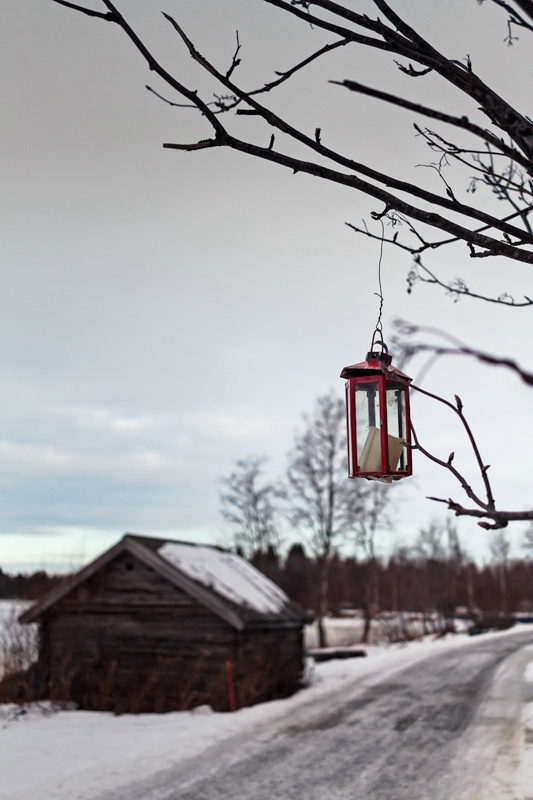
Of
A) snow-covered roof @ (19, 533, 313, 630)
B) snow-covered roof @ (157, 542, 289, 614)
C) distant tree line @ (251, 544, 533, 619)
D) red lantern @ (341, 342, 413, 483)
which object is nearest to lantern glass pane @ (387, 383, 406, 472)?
red lantern @ (341, 342, 413, 483)

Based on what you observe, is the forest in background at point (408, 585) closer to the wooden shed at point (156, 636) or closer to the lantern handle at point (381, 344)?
the wooden shed at point (156, 636)

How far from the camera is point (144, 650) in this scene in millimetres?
18406

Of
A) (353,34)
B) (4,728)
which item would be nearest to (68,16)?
(353,34)

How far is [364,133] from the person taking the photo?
454 cm

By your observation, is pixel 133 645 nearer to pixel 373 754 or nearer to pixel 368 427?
pixel 373 754

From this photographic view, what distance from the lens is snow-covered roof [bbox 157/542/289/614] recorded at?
61.1ft

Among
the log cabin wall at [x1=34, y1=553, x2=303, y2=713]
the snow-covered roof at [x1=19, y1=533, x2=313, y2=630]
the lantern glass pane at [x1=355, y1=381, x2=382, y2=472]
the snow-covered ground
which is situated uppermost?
the lantern glass pane at [x1=355, y1=381, x2=382, y2=472]

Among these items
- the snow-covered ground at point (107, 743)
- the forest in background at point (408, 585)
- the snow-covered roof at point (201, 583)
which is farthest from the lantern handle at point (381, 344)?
the forest in background at point (408, 585)

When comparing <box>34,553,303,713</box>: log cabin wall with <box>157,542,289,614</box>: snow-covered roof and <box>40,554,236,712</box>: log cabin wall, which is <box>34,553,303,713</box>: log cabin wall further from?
<box>157,542,289,614</box>: snow-covered roof

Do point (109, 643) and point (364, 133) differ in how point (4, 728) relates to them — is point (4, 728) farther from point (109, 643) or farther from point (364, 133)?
point (364, 133)

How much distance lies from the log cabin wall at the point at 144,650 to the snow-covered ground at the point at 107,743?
60 cm

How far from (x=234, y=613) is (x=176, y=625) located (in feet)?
5.18

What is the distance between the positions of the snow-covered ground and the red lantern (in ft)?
22.2

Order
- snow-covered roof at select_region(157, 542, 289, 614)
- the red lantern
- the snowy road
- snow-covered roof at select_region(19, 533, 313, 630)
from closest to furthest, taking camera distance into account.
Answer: the red lantern → the snowy road → snow-covered roof at select_region(19, 533, 313, 630) → snow-covered roof at select_region(157, 542, 289, 614)
